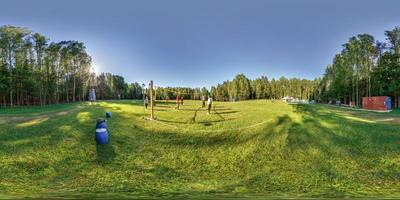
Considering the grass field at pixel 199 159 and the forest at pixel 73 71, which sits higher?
the forest at pixel 73 71

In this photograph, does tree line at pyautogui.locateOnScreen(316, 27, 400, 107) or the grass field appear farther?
tree line at pyautogui.locateOnScreen(316, 27, 400, 107)

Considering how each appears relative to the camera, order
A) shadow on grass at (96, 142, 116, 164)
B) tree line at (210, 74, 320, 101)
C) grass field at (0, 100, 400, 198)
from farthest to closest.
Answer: tree line at (210, 74, 320, 101), shadow on grass at (96, 142, 116, 164), grass field at (0, 100, 400, 198)

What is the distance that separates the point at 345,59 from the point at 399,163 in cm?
6127

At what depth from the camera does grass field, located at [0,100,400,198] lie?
1254cm

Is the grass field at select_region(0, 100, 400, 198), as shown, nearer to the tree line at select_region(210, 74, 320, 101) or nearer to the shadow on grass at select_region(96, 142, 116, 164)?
the shadow on grass at select_region(96, 142, 116, 164)

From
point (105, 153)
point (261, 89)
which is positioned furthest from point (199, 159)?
point (261, 89)

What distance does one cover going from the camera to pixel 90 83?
8738 centimetres

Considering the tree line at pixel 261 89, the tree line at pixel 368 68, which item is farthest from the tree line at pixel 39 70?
the tree line at pixel 368 68

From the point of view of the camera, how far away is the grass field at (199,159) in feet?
41.1

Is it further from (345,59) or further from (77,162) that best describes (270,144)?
(345,59)

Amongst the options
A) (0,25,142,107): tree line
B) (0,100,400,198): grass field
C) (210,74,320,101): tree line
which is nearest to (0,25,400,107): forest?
(0,25,142,107): tree line

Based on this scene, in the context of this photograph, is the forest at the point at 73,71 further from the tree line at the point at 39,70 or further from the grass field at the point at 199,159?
the grass field at the point at 199,159

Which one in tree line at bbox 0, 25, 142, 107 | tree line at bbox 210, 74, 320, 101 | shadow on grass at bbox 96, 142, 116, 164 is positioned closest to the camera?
shadow on grass at bbox 96, 142, 116, 164

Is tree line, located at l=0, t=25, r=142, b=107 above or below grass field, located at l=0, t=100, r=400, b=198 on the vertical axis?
above
